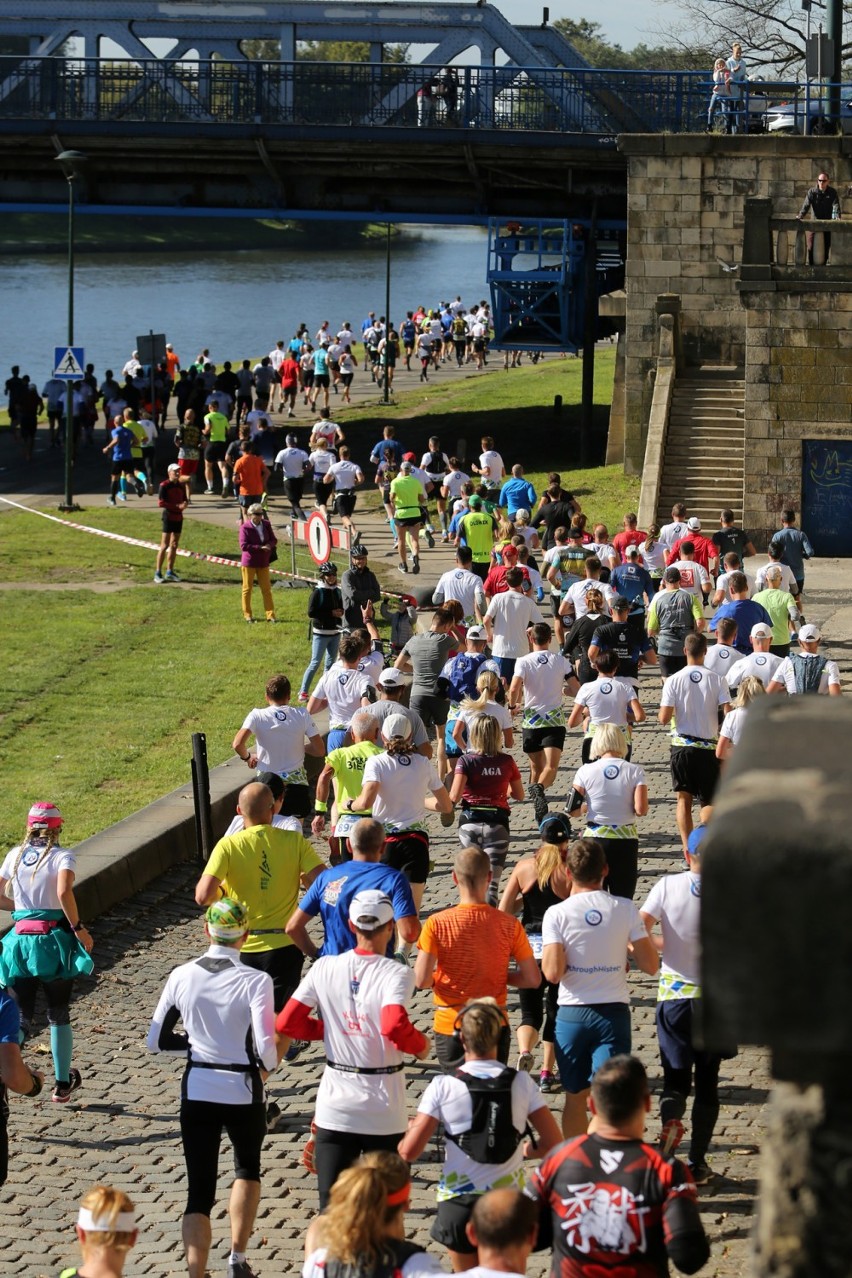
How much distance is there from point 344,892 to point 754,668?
603 centimetres

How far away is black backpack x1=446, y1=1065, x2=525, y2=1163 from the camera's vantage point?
6.26 metres

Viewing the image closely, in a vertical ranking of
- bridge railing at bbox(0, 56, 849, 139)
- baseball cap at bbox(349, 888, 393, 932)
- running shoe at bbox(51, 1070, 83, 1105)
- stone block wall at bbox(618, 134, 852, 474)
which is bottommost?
running shoe at bbox(51, 1070, 83, 1105)

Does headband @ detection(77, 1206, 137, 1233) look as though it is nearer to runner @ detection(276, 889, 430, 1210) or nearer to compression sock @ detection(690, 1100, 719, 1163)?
runner @ detection(276, 889, 430, 1210)

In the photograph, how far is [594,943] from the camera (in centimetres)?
788

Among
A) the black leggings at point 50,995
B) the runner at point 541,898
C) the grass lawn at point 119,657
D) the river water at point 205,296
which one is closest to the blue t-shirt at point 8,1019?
the black leggings at point 50,995

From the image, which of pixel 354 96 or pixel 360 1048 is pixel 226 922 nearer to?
pixel 360 1048

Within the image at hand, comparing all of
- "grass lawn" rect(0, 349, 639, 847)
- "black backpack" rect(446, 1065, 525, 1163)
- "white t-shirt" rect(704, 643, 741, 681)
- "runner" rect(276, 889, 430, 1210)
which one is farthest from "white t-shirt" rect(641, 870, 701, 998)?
"grass lawn" rect(0, 349, 639, 847)

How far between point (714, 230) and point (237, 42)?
13734 millimetres

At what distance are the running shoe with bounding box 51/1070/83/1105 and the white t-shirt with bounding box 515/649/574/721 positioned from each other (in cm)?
531

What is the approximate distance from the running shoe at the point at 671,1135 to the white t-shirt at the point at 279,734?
14.5ft

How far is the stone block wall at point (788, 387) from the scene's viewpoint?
2806cm

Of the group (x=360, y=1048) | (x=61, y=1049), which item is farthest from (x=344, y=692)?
(x=360, y=1048)

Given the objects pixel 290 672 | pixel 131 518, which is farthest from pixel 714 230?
pixel 290 672

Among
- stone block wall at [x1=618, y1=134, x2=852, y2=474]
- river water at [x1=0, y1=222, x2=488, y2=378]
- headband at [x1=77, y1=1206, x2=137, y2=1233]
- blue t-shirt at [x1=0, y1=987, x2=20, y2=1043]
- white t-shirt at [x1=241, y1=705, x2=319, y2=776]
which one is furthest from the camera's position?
river water at [x1=0, y1=222, x2=488, y2=378]
